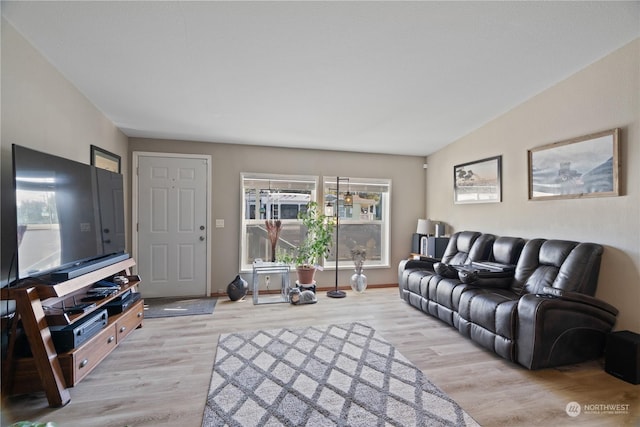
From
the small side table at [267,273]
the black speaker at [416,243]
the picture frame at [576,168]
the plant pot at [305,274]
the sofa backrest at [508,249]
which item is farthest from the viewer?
the black speaker at [416,243]

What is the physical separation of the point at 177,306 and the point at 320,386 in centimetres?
265

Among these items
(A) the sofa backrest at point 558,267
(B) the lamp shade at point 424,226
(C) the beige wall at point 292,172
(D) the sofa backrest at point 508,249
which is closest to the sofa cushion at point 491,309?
(A) the sofa backrest at point 558,267

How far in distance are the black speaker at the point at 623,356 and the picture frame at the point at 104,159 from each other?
5.00 m

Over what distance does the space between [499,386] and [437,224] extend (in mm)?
2988

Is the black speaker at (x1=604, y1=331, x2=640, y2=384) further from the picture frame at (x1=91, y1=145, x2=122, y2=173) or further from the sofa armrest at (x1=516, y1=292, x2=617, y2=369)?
the picture frame at (x1=91, y1=145, x2=122, y2=173)

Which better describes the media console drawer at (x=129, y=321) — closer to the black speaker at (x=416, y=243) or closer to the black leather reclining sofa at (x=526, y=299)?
the black leather reclining sofa at (x=526, y=299)

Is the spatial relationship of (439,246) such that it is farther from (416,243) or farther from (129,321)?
(129,321)

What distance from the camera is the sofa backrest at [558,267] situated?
103 inches

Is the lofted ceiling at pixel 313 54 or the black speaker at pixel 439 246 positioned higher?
the lofted ceiling at pixel 313 54

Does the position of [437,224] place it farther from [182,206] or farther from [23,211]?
[23,211]

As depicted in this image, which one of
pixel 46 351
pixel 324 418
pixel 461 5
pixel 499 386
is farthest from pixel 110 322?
pixel 461 5

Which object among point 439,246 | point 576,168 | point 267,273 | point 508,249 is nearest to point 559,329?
point 508,249

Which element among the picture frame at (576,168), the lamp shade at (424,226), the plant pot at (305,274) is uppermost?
the picture frame at (576,168)

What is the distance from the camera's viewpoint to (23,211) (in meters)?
1.88
